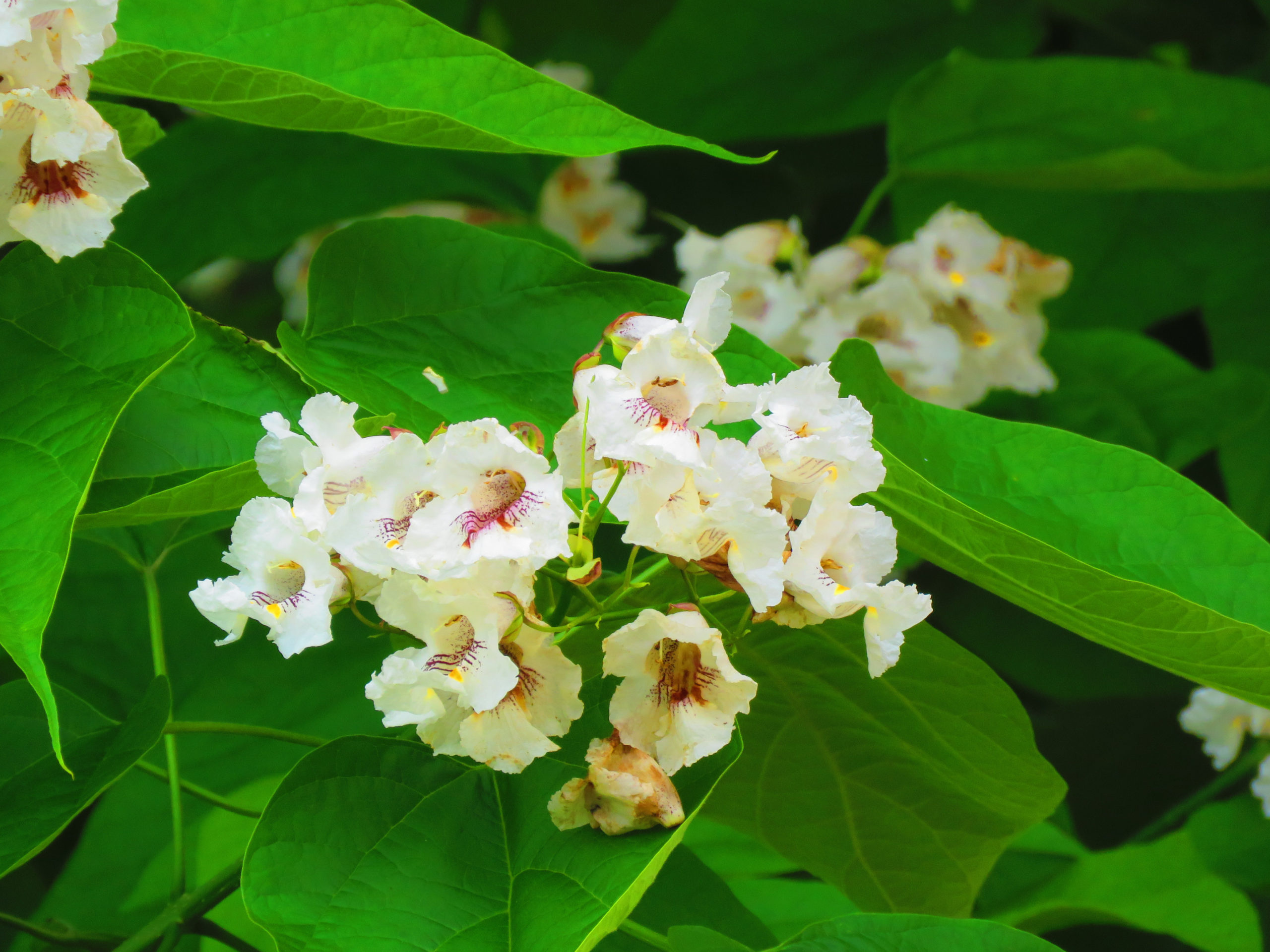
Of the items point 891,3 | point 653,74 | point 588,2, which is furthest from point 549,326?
point 588,2

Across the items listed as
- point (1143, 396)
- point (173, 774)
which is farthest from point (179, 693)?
point (1143, 396)

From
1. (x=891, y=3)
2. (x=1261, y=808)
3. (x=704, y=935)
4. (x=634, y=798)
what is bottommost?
(x=1261, y=808)

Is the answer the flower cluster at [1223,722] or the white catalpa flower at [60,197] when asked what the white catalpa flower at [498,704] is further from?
the flower cluster at [1223,722]

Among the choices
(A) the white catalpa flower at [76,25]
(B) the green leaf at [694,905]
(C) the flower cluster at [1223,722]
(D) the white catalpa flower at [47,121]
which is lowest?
(C) the flower cluster at [1223,722]

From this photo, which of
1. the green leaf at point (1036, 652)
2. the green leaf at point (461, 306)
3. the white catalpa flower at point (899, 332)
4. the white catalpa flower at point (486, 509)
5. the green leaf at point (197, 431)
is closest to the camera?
the white catalpa flower at point (486, 509)

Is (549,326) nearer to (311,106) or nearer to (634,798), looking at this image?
(311,106)

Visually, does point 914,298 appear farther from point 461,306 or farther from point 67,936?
point 67,936

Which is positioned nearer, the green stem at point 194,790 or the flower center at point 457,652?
the flower center at point 457,652

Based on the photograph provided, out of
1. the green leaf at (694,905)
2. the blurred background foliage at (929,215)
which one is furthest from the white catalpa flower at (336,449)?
the blurred background foliage at (929,215)
